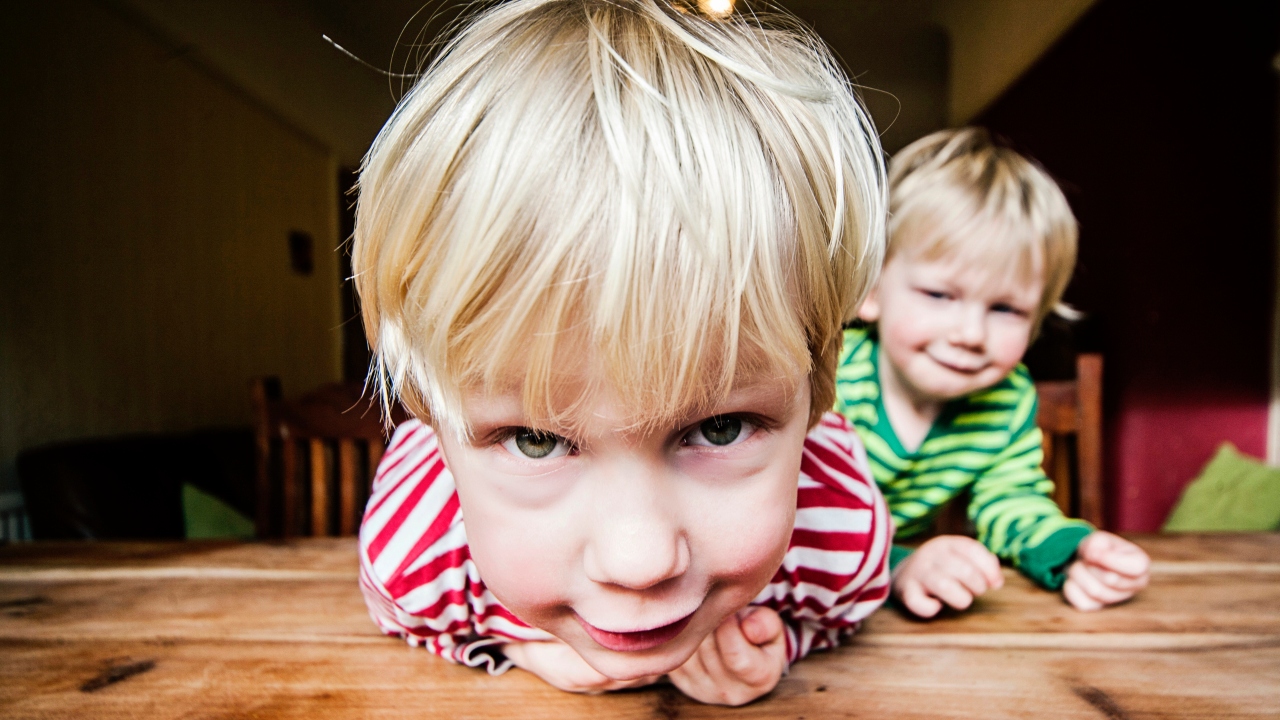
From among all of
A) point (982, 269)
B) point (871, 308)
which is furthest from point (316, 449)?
point (982, 269)

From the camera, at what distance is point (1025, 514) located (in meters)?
0.64

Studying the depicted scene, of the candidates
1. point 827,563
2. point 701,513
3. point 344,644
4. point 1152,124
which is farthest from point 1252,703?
point 1152,124

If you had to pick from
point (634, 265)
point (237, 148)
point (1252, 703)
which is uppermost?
point (237, 148)

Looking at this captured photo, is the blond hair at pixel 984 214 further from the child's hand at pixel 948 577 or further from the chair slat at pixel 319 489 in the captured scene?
the chair slat at pixel 319 489

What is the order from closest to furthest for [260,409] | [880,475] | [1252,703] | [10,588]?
[1252,703] < [10,588] < [880,475] < [260,409]

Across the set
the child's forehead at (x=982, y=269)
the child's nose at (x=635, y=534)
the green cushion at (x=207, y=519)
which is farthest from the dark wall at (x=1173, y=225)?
the green cushion at (x=207, y=519)

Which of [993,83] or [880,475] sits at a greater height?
[993,83]

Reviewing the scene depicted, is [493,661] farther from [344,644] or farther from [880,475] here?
[880,475]

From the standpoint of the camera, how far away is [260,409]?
0.92m

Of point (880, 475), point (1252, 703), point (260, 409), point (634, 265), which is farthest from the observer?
point (260, 409)

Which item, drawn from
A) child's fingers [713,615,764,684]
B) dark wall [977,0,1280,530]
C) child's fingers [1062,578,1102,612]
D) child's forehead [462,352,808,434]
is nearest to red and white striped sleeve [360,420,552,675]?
child's fingers [713,615,764,684]

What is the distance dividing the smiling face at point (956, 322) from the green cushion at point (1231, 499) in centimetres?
84

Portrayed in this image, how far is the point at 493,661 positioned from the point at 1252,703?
1.43 ft

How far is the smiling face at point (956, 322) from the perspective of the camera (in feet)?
2.08
